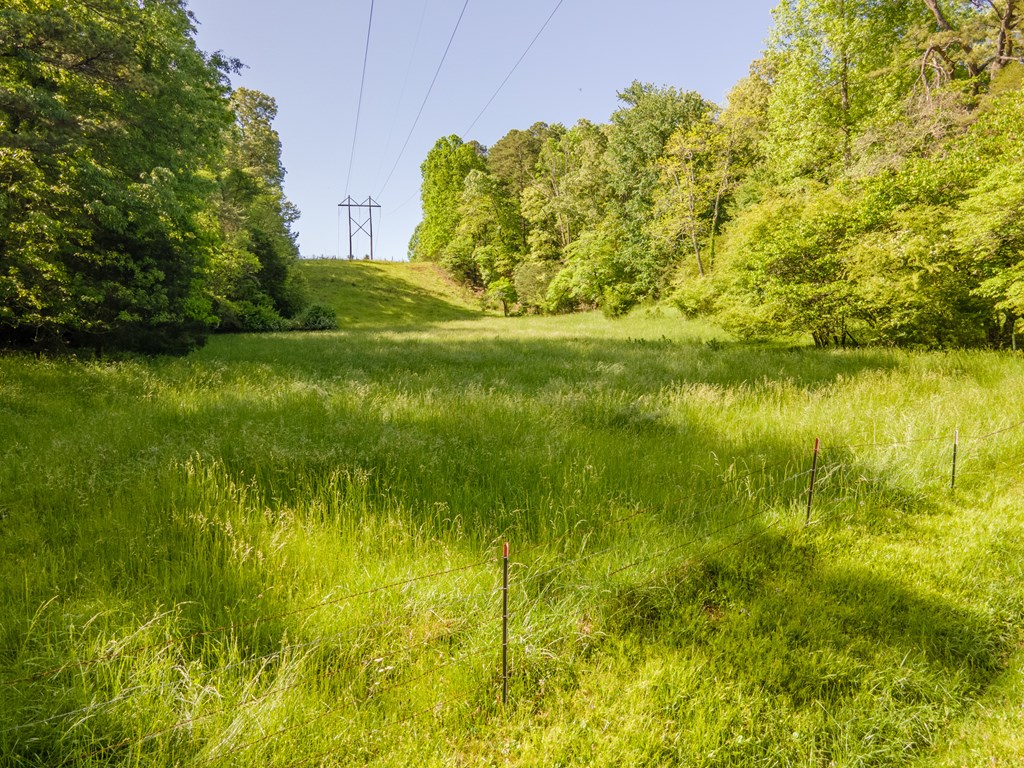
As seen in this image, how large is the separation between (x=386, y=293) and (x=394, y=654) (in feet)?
156

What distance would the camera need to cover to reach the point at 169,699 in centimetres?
216

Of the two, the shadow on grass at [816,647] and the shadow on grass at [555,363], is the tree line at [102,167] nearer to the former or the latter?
the shadow on grass at [555,363]

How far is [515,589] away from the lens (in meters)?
3.01

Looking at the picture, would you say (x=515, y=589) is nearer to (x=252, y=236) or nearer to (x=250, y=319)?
→ (x=250, y=319)

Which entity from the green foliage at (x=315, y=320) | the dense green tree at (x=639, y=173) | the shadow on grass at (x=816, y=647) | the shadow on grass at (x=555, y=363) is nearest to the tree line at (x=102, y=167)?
the shadow on grass at (x=555, y=363)

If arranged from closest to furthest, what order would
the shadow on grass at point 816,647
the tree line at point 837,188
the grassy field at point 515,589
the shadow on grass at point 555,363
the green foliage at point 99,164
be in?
the grassy field at point 515,589
the shadow on grass at point 816,647
the green foliage at point 99,164
the shadow on grass at point 555,363
the tree line at point 837,188

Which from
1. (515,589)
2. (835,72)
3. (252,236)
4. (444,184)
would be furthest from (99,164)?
(444,184)

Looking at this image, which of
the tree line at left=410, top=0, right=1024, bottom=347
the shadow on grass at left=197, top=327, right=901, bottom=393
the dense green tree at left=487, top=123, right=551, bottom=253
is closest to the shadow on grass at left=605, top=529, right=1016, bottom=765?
the shadow on grass at left=197, top=327, right=901, bottom=393

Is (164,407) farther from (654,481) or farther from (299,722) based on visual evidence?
(654,481)

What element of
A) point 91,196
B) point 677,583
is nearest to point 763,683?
point 677,583

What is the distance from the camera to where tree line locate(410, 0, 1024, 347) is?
1104 centimetres

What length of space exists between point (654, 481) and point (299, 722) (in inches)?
143

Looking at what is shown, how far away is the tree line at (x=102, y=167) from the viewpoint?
28.5ft

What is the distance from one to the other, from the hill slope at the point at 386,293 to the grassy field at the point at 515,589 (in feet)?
104
